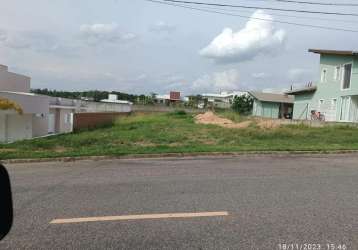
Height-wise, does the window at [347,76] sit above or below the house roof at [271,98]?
above

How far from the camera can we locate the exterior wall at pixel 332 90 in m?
27.6

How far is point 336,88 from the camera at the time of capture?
2998 centimetres

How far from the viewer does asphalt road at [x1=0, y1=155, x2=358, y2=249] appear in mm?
4203

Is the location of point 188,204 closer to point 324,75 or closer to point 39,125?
point 39,125

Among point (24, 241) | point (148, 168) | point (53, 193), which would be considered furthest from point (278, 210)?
point (148, 168)

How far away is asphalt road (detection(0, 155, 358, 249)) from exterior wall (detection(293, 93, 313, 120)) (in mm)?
27814

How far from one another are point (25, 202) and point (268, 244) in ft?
13.7

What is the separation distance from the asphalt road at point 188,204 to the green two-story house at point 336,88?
2079cm

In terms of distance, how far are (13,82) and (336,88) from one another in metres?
27.5

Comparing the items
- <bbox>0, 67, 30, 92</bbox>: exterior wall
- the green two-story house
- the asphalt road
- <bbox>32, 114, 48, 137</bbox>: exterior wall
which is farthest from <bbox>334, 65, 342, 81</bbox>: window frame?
<bbox>0, 67, 30, 92</bbox>: exterior wall

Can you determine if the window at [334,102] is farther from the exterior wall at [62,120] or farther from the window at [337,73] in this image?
the exterior wall at [62,120]

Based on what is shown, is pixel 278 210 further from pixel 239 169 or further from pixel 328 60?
pixel 328 60

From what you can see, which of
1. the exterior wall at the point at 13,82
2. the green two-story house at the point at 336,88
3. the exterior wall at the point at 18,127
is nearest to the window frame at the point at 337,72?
the green two-story house at the point at 336,88

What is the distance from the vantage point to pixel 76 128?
32375mm
